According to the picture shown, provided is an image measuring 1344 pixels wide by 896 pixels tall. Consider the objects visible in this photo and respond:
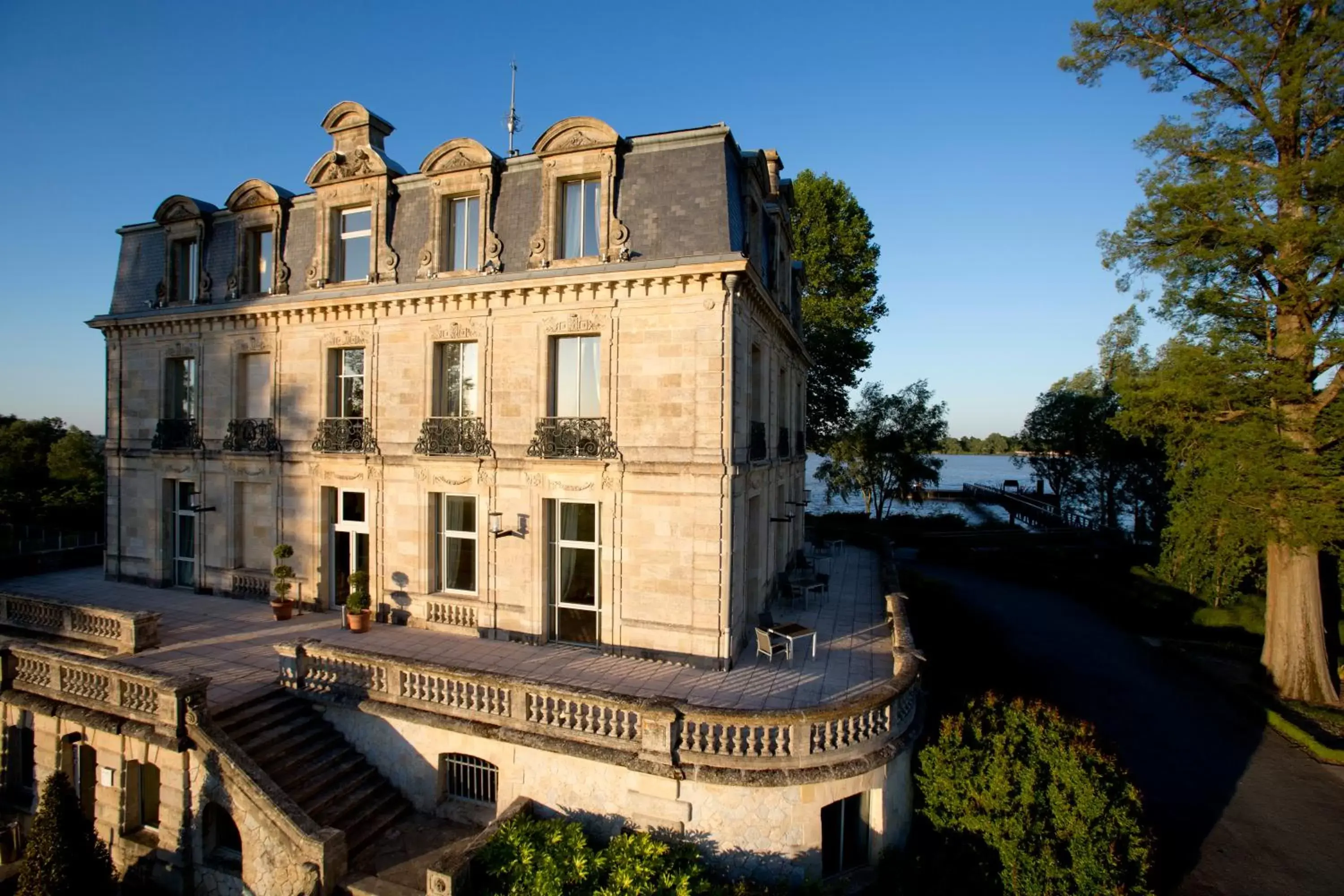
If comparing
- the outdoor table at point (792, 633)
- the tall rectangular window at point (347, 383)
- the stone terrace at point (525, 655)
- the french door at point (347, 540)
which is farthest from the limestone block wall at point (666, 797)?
the tall rectangular window at point (347, 383)

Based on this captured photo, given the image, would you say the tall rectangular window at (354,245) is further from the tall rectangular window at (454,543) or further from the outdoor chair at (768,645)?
the outdoor chair at (768,645)

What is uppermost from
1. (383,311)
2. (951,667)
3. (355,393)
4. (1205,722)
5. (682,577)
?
(383,311)

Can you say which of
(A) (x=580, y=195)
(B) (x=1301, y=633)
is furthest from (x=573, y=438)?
(B) (x=1301, y=633)

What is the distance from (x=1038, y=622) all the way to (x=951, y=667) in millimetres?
7663

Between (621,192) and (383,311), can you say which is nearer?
(621,192)

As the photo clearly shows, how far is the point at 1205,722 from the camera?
12.8m

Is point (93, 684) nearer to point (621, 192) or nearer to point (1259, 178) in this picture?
point (621, 192)

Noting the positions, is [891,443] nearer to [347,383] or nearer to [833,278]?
[833,278]

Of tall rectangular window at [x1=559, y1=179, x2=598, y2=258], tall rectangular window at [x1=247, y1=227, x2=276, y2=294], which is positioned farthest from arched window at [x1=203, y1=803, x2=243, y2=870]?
tall rectangular window at [x1=247, y1=227, x2=276, y2=294]

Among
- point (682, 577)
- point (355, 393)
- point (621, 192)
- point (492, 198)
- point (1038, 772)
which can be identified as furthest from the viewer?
point (355, 393)

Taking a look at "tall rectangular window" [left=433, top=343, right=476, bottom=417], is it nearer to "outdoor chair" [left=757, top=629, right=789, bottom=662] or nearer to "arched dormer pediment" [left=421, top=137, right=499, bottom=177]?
"arched dormer pediment" [left=421, top=137, right=499, bottom=177]

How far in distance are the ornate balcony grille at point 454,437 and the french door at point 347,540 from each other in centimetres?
235

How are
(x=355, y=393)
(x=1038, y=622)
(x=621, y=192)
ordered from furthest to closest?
(x=1038, y=622) < (x=355, y=393) < (x=621, y=192)

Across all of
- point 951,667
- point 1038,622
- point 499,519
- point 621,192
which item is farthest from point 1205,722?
point 621,192
